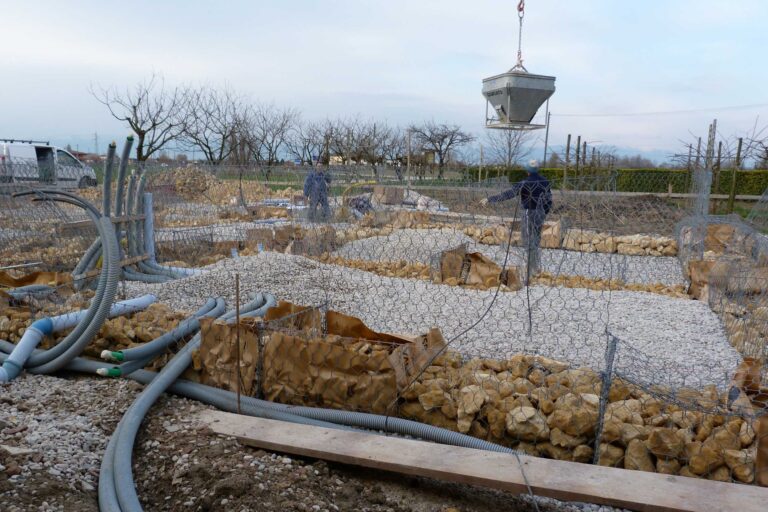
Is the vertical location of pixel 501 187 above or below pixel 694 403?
above

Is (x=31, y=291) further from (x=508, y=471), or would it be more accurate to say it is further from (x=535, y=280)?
(x=535, y=280)

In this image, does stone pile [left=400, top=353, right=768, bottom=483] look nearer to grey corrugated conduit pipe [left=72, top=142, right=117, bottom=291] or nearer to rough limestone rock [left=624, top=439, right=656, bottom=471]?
rough limestone rock [left=624, top=439, right=656, bottom=471]

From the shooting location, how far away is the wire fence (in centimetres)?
310

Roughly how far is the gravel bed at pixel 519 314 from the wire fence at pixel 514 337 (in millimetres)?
25

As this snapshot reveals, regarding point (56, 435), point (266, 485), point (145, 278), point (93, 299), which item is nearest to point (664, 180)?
point (145, 278)

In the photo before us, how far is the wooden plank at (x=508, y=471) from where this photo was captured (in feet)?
8.25

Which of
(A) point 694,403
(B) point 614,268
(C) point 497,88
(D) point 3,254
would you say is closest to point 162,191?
(D) point 3,254

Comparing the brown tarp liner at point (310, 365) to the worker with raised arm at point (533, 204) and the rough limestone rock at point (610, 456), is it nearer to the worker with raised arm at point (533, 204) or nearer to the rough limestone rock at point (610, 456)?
the rough limestone rock at point (610, 456)

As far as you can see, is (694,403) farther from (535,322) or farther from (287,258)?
(287,258)

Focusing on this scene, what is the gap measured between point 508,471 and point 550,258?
6067 millimetres

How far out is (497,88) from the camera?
9.27m

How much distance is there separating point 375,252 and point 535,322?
4262mm

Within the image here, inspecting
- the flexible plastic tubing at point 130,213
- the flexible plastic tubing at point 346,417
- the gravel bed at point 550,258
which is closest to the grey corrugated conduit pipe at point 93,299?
the flexible plastic tubing at point 346,417

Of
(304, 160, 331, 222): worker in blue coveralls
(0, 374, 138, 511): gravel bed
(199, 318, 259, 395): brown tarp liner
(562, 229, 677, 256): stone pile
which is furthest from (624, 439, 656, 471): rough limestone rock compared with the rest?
(562, 229, 677, 256): stone pile
